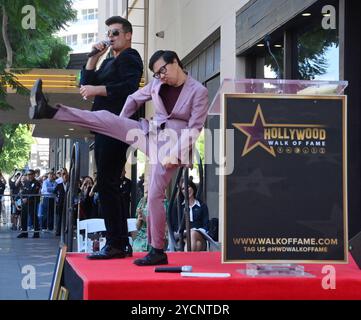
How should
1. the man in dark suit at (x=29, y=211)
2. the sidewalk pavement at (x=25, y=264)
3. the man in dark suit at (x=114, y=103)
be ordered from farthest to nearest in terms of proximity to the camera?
the man in dark suit at (x=29, y=211) < the sidewalk pavement at (x=25, y=264) < the man in dark suit at (x=114, y=103)

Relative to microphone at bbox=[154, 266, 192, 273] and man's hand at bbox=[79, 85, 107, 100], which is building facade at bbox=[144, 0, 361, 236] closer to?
man's hand at bbox=[79, 85, 107, 100]

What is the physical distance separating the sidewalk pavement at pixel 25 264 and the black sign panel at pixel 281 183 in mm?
2581

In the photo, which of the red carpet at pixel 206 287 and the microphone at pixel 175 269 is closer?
the red carpet at pixel 206 287

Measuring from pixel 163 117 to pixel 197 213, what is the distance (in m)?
4.84

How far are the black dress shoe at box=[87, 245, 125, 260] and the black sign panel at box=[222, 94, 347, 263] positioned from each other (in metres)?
1.33

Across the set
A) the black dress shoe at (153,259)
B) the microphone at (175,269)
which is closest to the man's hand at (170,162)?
the black dress shoe at (153,259)

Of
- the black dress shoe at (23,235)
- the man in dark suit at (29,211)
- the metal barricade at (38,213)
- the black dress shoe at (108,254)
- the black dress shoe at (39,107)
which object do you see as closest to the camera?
the black dress shoe at (39,107)

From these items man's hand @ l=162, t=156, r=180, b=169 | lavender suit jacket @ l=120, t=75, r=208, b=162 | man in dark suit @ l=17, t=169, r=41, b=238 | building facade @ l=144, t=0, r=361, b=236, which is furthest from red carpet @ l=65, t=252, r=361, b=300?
man in dark suit @ l=17, t=169, r=41, b=238

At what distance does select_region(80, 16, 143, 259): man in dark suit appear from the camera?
5348mm

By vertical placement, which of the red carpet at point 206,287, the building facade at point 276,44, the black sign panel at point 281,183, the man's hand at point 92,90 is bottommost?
the red carpet at point 206,287

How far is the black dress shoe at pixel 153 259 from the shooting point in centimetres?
474

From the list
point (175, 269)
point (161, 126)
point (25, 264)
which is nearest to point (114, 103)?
point (161, 126)

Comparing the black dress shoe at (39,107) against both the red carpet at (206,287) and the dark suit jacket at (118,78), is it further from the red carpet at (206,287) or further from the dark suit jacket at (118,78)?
the red carpet at (206,287)
